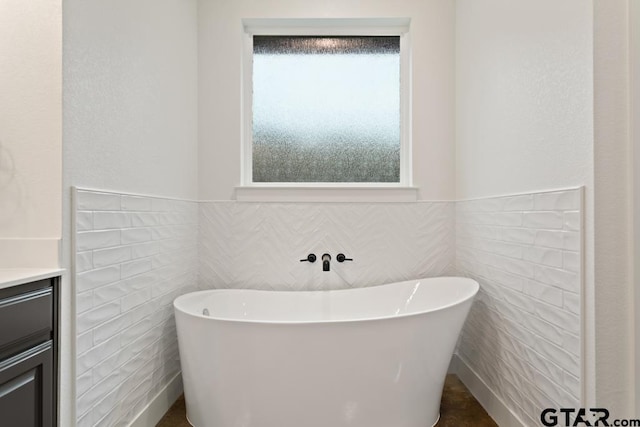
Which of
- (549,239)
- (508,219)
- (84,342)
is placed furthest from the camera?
(508,219)

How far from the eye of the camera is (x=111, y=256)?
141 cm

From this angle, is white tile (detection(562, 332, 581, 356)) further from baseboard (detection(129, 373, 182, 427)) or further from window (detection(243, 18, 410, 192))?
baseboard (detection(129, 373, 182, 427))

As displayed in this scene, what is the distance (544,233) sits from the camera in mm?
1420

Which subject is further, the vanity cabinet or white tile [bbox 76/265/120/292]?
white tile [bbox 76/265/120/292]

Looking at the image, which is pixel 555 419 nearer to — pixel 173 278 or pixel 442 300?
pixel 442 300

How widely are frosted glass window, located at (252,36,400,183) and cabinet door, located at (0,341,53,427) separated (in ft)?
5.45

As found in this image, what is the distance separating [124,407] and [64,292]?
679 mm

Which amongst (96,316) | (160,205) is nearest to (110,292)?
(96,316)

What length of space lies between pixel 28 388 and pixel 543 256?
1866 mm

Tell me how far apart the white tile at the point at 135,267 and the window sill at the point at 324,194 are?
2.58 ft

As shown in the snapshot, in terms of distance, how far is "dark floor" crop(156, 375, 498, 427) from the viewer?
176cm

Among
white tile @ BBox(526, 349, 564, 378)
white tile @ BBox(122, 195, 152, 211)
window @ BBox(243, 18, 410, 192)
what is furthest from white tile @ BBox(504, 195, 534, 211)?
white tile @ BBox(122, 195, 152, 211)

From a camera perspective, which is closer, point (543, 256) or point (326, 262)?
point (543, 256)

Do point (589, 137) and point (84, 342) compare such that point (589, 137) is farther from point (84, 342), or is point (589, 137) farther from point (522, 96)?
Result: point (84, 342)
